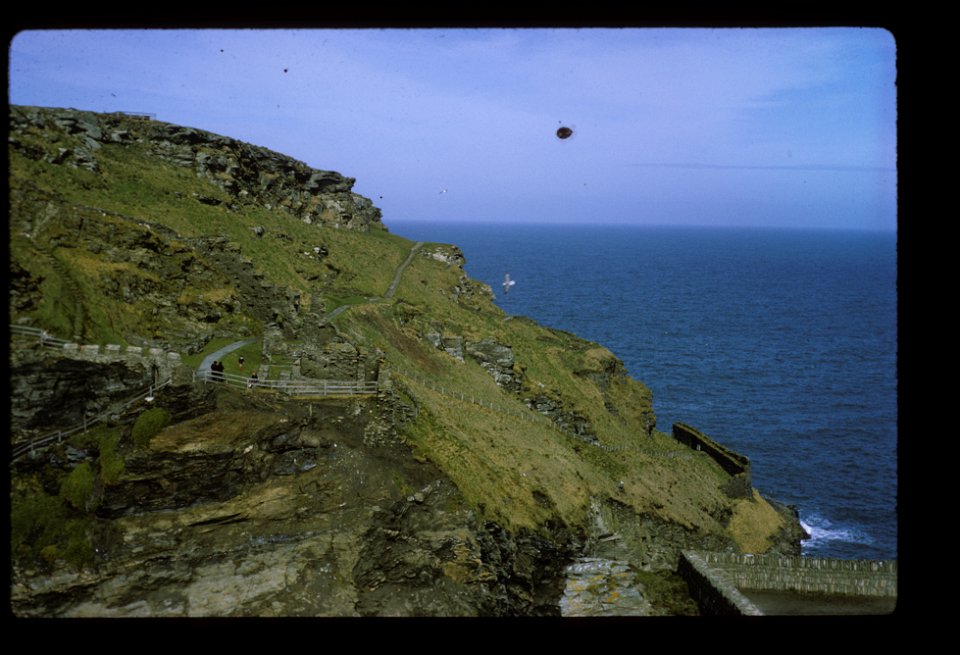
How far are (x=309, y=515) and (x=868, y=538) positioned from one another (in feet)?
132

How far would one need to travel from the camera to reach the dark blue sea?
5166 cm

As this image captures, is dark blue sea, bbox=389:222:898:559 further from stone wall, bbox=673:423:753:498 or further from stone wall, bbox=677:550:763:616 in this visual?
stone wall, bbox=677:550:763:616

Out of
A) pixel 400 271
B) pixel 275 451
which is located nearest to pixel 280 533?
pixel 275 451

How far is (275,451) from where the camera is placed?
18.0 meters

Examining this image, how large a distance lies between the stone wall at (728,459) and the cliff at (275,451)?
45 cm

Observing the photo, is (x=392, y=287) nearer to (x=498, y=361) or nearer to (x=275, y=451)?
(x=498, y=361)

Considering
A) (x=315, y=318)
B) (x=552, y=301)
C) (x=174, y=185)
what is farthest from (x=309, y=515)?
(x=552, y=301)

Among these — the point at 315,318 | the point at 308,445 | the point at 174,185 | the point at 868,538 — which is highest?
the point at 174,185

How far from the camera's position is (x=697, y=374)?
275 feet

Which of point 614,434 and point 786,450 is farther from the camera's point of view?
point 786,450

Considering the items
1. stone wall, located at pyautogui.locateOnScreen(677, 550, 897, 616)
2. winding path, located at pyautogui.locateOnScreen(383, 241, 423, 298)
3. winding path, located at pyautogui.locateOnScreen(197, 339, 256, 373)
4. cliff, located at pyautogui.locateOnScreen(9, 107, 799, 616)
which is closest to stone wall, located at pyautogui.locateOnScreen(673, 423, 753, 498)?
cliff, located at pyautogui.locateOnScreen(9, 107, 799, 616)
